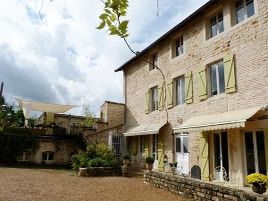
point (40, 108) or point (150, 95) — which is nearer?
point (150, 95)

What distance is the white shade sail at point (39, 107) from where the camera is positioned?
23.6 metres

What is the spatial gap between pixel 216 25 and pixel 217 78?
124 inches

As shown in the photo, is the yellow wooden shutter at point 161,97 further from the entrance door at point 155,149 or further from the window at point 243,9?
the window at point 243,9

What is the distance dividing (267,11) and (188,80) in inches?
231

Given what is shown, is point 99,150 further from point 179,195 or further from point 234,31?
point 234,31

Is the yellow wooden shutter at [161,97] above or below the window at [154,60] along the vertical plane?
below

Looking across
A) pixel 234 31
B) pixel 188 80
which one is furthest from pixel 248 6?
pixel 188 80

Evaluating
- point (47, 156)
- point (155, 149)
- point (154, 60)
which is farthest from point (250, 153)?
point (47, 156)

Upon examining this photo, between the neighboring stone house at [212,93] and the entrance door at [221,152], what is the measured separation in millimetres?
48

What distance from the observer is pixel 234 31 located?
46.0 feet

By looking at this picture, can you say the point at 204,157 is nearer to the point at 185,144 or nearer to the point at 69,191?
the point at 185,144

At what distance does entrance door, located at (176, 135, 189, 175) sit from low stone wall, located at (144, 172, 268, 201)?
252 cm

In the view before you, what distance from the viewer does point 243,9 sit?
13852 millimetres

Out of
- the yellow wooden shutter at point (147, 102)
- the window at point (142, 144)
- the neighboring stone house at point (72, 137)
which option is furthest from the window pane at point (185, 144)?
the neighboring stone house at point (72, 137)
